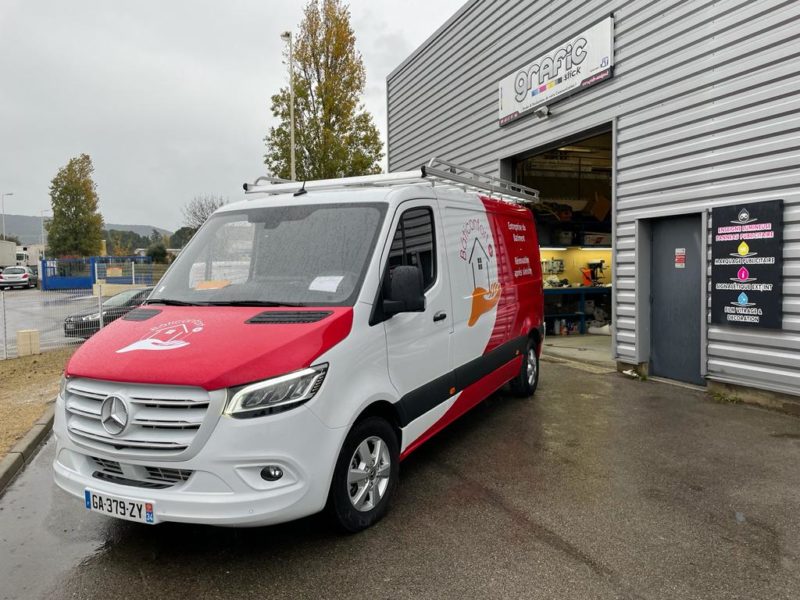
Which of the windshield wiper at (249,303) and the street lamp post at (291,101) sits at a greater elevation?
the street lamp post at (291,101)

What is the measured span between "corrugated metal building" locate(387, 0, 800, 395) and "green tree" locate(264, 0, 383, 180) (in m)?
7.90

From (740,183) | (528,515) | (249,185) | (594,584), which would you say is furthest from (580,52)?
(594,584)

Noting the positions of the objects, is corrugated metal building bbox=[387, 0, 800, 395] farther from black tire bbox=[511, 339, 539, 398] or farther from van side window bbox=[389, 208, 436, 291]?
van side window bbox=[389, 208, 436, 291]

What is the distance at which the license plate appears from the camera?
280cm

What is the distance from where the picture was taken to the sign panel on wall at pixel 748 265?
5973mm

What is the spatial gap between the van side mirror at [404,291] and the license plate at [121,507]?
172cm

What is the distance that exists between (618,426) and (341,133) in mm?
14632

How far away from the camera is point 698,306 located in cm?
712

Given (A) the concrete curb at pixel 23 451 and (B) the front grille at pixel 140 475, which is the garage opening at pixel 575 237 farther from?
(B) the front grille at pixel 140 475

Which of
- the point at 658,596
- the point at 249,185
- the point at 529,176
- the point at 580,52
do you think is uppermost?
the point at 580,52

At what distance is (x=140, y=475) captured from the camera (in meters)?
2.89

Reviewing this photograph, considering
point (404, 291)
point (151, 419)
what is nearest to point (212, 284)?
point (151, 419)

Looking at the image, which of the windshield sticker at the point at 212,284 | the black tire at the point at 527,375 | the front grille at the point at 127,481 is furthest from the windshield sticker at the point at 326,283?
the black tire at the point at 527,375

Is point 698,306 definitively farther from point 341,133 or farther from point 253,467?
point 341,133
